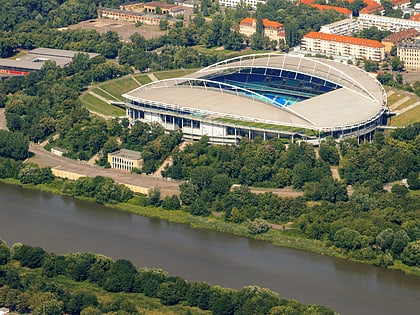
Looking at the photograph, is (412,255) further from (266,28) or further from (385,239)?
(266,28)

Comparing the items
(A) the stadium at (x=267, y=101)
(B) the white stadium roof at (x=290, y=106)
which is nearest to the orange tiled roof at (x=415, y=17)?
(A) the stadium at (x=267, y=101)

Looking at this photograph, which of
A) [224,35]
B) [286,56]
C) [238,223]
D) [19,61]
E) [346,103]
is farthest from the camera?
[224,35]

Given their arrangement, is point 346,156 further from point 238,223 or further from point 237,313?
point 237,313

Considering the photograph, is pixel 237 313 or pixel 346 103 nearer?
pixel 237 313

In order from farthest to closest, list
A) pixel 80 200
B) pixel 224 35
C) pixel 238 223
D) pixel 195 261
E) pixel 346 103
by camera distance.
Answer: pixel 224 35
pixel 346 103
pixel 80 200
pixel 238 223
pixel 195 261

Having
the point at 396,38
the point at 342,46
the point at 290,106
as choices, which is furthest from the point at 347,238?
the point at 396,38

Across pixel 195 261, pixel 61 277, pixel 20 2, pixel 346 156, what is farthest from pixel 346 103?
pixel 20 2

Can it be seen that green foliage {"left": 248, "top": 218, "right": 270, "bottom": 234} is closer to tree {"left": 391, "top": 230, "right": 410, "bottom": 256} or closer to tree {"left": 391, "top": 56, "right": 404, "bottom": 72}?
tree {"left": 391, "top": 230, "right": 410, "bottom": 256}
